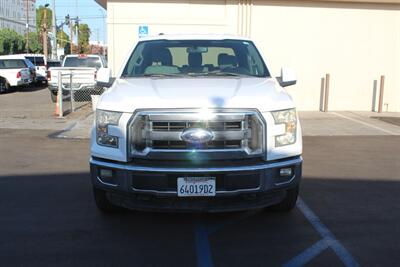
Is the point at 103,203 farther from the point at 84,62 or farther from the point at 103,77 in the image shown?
the point at 84,62

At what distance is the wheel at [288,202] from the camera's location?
553 centimetres

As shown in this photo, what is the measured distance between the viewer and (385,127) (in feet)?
43.4

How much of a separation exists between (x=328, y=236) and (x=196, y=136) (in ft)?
5.43

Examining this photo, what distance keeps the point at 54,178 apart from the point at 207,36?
295 centimetres

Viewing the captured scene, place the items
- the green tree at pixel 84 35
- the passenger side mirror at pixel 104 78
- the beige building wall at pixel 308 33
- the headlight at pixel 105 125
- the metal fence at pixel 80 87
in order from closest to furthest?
the headlight at pixel 105 125
the passenger side mirror at pixel 104 78
the beige building wall at pixel 308 33
the metal fence at pixel 80 87
the green tree at pixel 84 35

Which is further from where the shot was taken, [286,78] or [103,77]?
[286,78]

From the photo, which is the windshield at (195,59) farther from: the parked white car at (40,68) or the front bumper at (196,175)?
the parked white car at (40,68)

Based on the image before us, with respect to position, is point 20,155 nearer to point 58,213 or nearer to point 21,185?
point 21,185

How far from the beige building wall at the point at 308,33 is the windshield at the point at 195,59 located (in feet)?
31.3

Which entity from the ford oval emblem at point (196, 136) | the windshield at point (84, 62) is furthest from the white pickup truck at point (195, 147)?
the windshield at point (84, 62)

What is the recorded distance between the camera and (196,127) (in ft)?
15.3

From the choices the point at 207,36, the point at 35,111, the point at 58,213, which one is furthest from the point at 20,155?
the point at 35,111

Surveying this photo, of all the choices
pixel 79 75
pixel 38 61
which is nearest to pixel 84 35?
pixel 38 61

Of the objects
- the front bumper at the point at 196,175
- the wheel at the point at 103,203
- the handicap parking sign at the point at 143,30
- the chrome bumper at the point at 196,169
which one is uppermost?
the handicap parking sign at the point at 143,30
